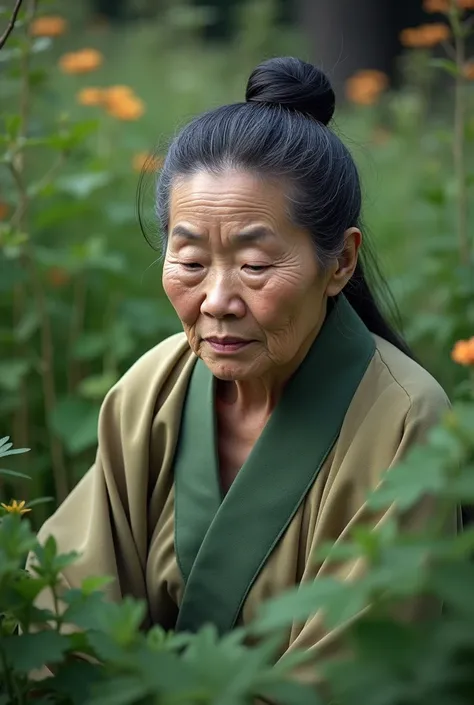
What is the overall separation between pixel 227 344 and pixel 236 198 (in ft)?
0.88

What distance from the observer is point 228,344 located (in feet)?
6.45

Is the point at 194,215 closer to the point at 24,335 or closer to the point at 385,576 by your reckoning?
the point at 385,576

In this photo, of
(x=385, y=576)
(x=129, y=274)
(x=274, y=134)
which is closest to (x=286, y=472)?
(x=274, y=134)

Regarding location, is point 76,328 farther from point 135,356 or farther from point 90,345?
point 135,356

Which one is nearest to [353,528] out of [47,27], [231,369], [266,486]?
[266,486]

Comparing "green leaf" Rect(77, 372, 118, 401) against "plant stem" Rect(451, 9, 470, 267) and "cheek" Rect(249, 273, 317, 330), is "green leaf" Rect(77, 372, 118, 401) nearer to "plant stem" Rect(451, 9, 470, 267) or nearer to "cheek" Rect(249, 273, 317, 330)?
"plant stem" Rect(451, 9, 470, 267)

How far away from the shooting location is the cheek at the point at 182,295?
1961mm

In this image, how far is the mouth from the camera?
1.96m

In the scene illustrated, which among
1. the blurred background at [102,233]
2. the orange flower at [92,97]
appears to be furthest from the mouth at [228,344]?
the orange flower at [92,97]

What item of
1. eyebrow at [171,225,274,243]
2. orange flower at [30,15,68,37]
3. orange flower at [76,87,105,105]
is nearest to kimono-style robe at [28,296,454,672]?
eyebrow at [171,225,274,243]

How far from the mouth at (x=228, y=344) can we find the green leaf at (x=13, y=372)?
1432mm

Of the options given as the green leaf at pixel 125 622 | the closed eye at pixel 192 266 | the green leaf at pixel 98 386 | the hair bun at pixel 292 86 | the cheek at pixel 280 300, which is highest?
the hair bun at pixel 292 86

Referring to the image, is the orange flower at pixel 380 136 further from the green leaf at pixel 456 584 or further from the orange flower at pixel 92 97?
the green leaf at pixel 456 584

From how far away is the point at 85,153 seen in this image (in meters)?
3.69
